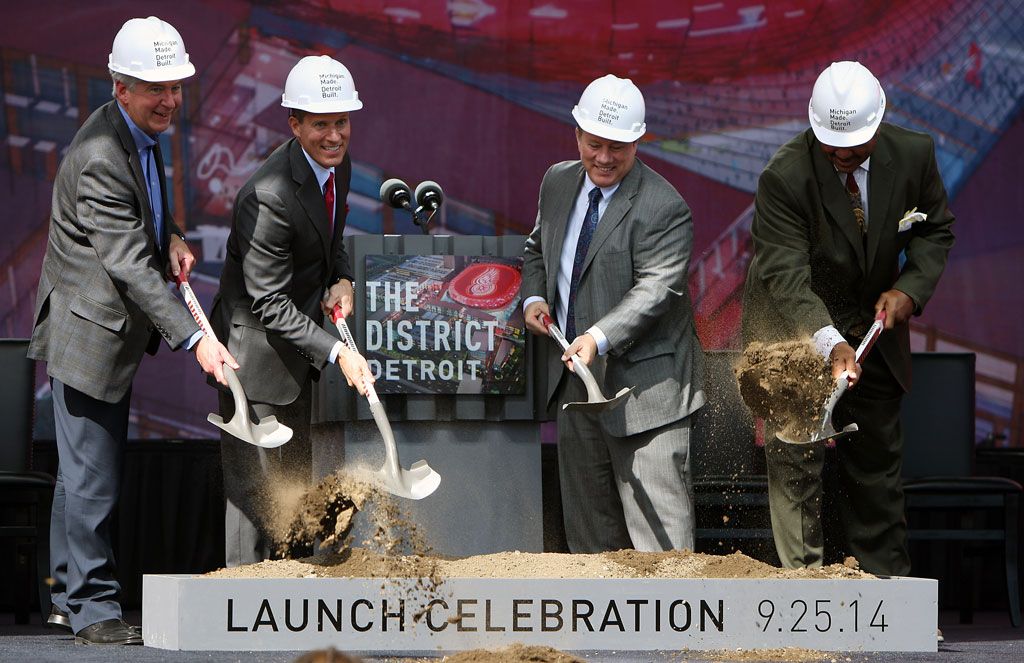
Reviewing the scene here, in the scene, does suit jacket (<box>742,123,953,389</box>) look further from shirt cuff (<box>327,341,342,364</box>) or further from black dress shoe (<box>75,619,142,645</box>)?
black dress shoe (<box>75,619,142,645</box>)

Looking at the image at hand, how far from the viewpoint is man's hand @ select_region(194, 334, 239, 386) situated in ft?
13.6

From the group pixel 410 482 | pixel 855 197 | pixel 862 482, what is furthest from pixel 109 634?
pixel 855 197

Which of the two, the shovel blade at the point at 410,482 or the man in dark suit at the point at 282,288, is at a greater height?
the man in dark suit at the point at 282,288

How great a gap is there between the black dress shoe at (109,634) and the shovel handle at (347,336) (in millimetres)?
881

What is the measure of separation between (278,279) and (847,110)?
173 cm

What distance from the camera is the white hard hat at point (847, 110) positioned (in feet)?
14.9

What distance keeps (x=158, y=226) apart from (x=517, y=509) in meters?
1.43

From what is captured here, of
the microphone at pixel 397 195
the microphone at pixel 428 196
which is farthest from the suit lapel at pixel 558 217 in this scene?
the microphone at pixel 397 195

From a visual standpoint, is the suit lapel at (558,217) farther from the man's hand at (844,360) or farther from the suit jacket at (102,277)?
the suit jacket at (102,277)

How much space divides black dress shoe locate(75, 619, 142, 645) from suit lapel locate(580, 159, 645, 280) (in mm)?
1694

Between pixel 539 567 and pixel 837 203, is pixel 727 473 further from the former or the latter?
pixel 539 567

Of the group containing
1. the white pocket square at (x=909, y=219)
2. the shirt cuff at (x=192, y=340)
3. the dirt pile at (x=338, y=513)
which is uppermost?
the white pocket square at (x=909, y=219)

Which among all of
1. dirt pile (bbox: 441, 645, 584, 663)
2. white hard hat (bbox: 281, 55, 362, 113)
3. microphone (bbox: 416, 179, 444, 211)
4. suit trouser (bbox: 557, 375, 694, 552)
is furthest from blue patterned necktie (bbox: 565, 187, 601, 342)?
dirt pile (bbox: 441, 645, 584, 663)

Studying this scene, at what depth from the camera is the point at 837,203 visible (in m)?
4.68
